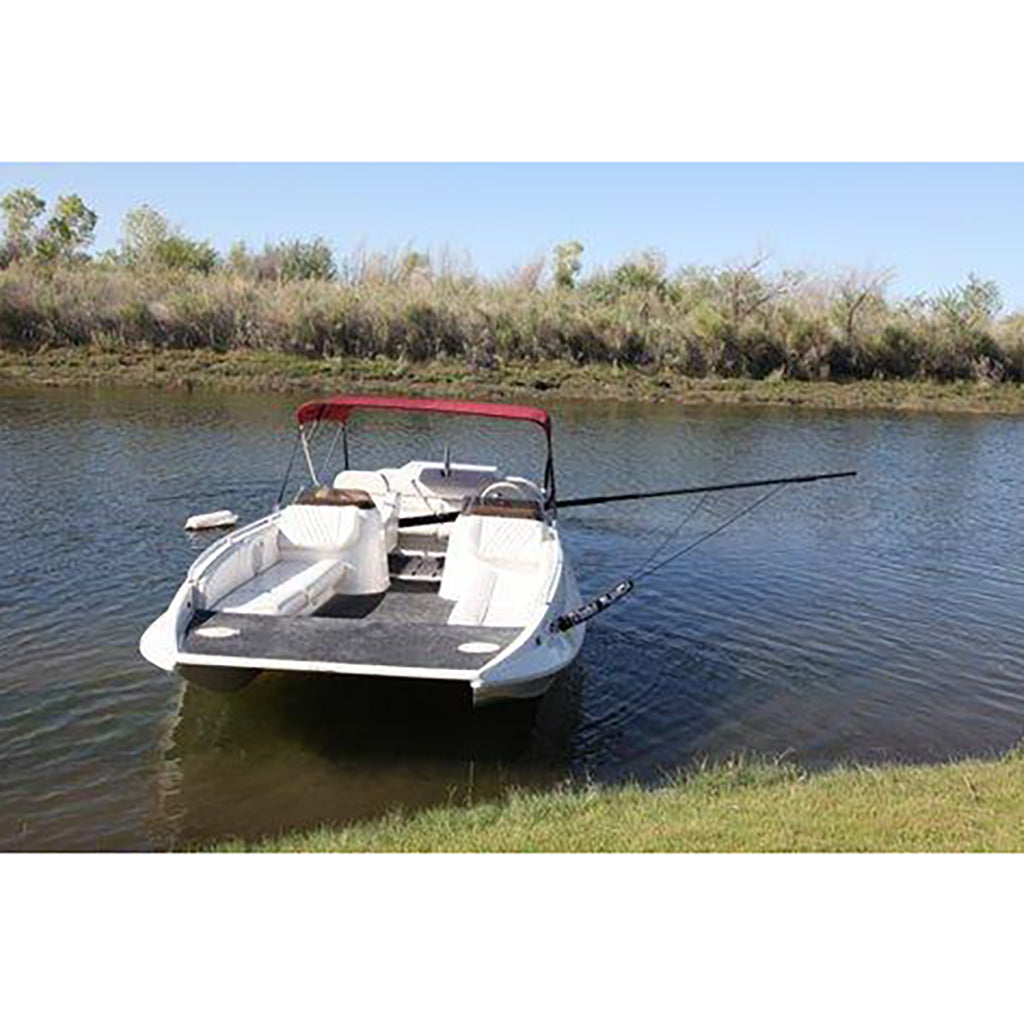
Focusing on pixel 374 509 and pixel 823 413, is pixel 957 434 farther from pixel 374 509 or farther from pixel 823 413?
pixel 374 509

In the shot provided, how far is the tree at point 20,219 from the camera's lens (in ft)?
160

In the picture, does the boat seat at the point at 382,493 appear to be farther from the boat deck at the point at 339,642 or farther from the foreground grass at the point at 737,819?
the foreground grass at the point at 737,819

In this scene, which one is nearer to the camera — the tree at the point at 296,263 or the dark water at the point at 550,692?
the dark water at the point at 550,692

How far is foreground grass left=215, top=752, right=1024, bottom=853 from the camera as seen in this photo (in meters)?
5.86

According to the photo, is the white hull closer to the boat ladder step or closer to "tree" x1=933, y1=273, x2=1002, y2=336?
the boat ladder step

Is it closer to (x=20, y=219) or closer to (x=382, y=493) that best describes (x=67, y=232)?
(x=20, y=219)

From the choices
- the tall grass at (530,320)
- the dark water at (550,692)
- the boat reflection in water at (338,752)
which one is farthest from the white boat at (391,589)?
the tall grass at (530,320)

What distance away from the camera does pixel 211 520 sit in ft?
50.6

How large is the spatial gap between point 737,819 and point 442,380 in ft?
109

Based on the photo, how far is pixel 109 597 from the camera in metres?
11.7

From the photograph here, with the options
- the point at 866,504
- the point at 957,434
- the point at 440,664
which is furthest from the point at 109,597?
the point at 957,434

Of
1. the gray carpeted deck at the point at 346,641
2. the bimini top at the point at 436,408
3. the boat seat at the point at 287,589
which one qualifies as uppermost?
the bimini top at the point at 436,408

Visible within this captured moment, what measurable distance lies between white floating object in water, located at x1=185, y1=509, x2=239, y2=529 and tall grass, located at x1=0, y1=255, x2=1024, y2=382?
2654 cm

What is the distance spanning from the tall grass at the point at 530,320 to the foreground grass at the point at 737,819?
115ft
